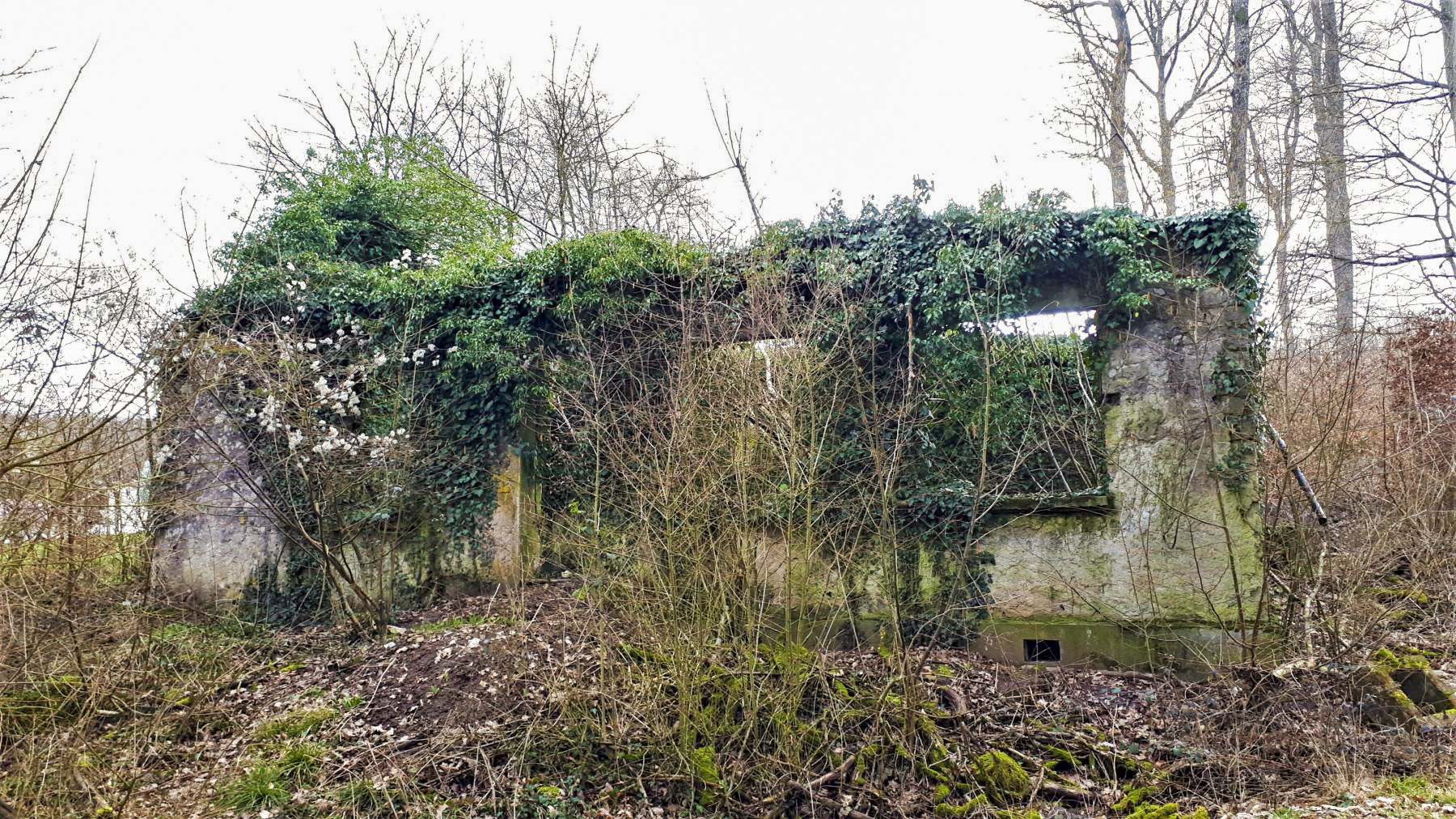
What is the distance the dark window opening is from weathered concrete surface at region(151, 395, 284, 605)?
830 cm

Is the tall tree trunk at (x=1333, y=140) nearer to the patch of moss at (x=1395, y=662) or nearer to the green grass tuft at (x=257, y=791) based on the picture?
the patch of moss at (x=1395, y=662)

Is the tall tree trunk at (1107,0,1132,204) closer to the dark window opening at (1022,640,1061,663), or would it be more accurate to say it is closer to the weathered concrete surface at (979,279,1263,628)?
the weathered concrete surface at (979,279,1263,628)

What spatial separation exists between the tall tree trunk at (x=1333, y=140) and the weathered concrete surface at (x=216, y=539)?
14939mm

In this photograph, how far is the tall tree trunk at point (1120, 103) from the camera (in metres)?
14.2

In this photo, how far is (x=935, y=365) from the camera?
8.50 metres

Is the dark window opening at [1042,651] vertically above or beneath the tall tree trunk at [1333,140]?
beneath

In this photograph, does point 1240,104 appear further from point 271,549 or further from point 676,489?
point 271,549

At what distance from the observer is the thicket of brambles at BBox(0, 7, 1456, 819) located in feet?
18.7

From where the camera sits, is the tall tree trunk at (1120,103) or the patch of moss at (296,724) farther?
the tall tree trunk at (1120,103)

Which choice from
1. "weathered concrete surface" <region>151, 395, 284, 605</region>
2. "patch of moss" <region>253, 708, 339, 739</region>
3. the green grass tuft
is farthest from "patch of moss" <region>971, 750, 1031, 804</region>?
"weathered concrete surface" <region>151, 395, 284, 605</region>

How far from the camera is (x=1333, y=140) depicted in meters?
13.4

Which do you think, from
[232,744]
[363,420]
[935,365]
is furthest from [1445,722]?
[363,420]

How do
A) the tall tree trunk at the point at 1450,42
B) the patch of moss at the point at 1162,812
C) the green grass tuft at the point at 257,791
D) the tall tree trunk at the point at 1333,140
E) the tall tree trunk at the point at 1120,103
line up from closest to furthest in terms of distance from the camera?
1. the patch of moss at the point at 1162,812
2. the green grass tuft at the point at 257,791
3. the tall tree trunk at the point at 1450,42
4. the tall tree trunk at the point at 1333,140
5. the tall tree trunk at the point at 1120,103

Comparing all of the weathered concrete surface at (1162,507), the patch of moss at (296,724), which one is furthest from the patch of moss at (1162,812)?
the patch of moss at (296,724)
